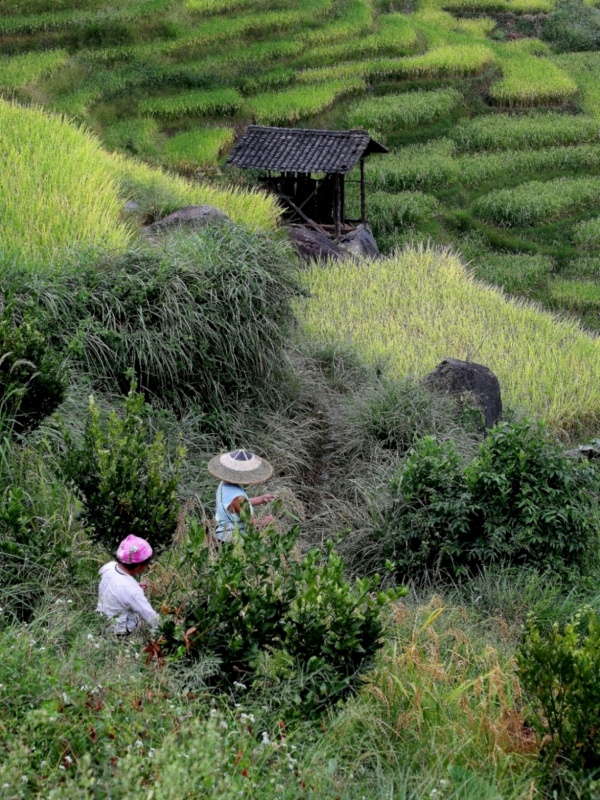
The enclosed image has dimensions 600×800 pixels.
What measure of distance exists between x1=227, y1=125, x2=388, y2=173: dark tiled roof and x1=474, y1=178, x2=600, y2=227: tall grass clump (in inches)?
139

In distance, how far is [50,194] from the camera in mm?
9617

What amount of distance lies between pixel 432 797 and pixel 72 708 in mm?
1225

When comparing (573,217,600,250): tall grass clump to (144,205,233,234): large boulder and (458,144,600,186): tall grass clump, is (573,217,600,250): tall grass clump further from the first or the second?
(144,205,233,234): large boulder

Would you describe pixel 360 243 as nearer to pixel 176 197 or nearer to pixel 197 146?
pixel 176 197

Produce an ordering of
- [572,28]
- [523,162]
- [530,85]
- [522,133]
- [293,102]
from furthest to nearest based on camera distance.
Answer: [572,28], [530,85], [522,133], [293,102], [523,162]

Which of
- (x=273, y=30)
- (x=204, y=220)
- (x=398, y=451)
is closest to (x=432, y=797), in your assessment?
(x=398, y=451)

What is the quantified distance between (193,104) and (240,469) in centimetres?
1694

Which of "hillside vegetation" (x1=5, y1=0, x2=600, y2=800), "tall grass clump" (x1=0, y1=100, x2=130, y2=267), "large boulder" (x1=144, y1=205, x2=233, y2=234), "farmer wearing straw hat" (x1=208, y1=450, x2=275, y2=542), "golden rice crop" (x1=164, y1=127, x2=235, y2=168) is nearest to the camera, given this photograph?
"hillside vegetation" (x1=5, y1=0, x2=600, y2=800)

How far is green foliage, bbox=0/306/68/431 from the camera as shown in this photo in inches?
215

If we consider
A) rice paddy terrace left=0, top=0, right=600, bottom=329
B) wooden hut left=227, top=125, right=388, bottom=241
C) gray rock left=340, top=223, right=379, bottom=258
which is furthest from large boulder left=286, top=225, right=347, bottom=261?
rice paddy terrace left=0, top=0, right=600, bottom=329

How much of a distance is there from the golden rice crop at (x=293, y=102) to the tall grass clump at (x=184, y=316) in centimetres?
1278

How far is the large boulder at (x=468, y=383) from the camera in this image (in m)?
9.05

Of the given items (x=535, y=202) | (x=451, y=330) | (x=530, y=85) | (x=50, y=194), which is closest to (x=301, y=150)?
(x=535, y=202)

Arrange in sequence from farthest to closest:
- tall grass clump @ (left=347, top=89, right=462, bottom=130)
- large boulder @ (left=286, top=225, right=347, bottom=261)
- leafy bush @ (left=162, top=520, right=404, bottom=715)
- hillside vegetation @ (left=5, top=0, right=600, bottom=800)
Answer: tall grass clump @ (left=347, top=89, right=462, bottom=130), large boulder @ (left=286, top=225, right=347, bottom=261), leafy bush @ (left=162, top=520, right=404, bottom=715), hillside vegetation @ (left=5, top=0, right=600, bottom=800)
